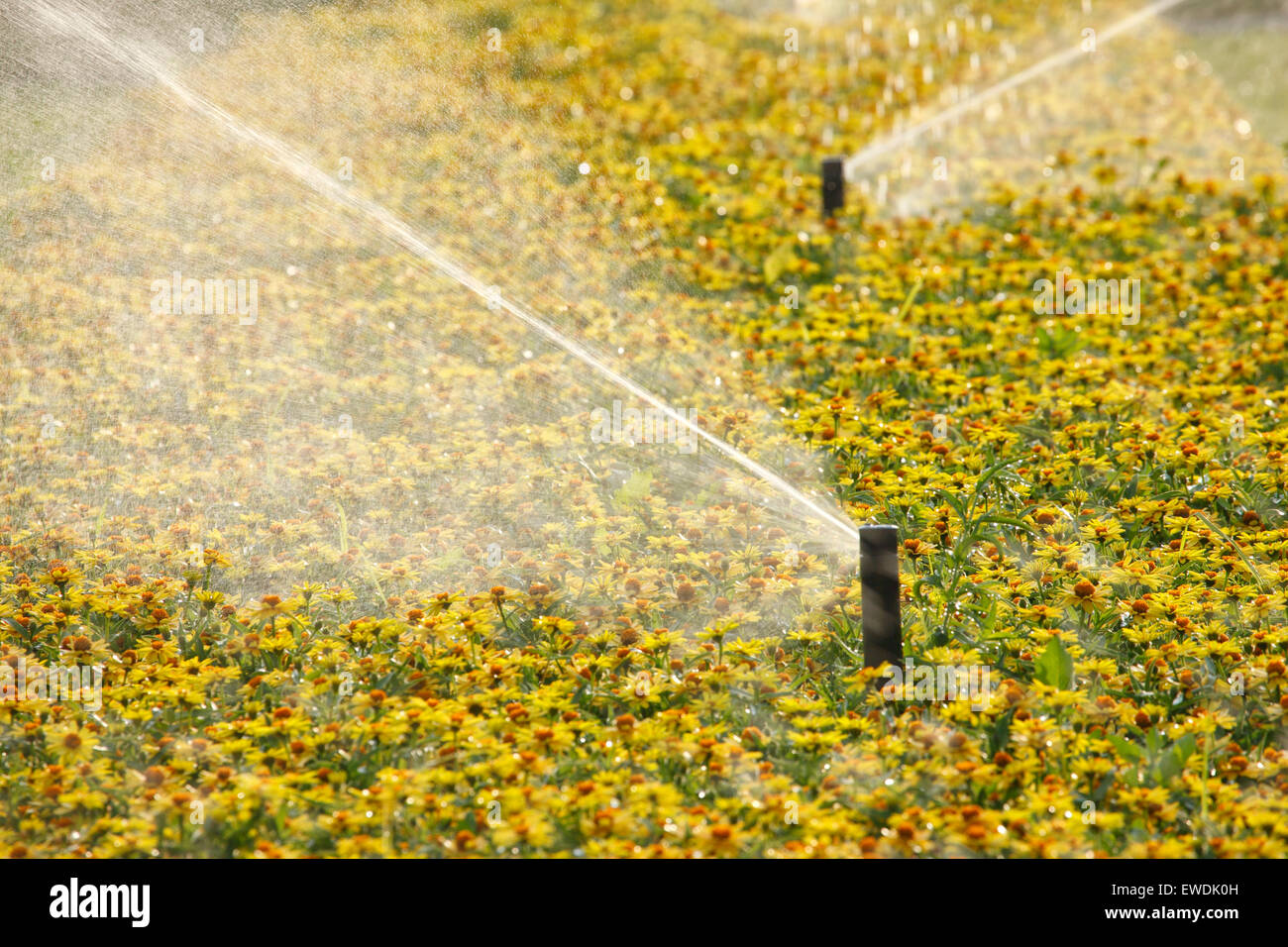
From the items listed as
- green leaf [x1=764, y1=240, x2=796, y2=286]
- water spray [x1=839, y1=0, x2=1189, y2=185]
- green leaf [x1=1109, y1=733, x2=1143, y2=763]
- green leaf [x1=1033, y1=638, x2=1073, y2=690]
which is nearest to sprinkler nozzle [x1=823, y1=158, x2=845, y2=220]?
water spray [x1=839, y1=0, x2=1189, y2=185]

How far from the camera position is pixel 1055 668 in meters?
3.16

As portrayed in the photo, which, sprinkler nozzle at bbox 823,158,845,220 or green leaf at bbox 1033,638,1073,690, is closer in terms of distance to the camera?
green leaf at bbox 1033,638,1073,690

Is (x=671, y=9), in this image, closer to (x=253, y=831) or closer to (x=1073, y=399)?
(x=1073, y=399)

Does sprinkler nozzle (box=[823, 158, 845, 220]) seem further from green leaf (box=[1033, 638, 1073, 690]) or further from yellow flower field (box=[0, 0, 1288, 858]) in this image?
green leaf (box=[1033, 638, 1073, 690])

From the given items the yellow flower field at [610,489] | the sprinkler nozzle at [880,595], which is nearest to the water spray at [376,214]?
the yellow flower field at [610,489]

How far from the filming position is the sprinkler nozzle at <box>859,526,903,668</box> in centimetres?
300

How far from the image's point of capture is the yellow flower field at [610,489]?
9.25 ft

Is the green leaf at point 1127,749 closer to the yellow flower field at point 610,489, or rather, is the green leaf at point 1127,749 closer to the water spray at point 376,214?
the yellow flower field at point 610,489

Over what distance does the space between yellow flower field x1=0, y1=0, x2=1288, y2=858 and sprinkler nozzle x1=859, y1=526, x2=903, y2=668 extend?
0.10 metres

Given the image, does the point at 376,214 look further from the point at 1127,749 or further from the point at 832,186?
the point at 1127,749

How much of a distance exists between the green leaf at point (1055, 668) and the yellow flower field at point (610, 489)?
1 centimetres

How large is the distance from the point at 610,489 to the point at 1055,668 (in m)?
1.62

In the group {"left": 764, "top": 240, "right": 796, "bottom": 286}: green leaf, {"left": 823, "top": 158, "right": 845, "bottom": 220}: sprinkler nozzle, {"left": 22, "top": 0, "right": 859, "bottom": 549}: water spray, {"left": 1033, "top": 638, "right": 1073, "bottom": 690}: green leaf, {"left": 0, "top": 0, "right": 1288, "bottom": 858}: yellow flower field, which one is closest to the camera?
{"left": 0, "top": 0, "right": 1288, "bottom": 858}: yellow flower field

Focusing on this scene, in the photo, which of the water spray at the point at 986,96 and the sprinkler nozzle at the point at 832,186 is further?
the water spray at the point at 986,96
